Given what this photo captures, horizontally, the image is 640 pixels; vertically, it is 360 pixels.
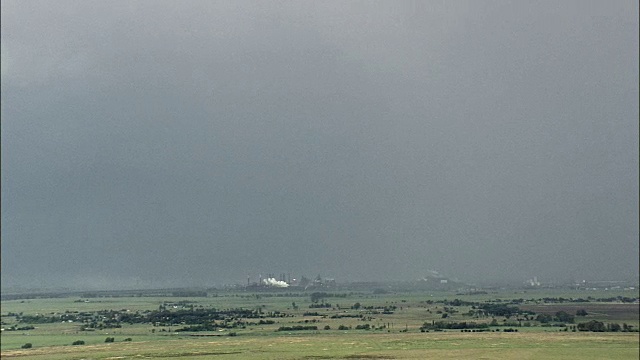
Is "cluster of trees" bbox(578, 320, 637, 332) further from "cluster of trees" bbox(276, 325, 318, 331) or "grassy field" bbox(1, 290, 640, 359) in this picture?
"cluster of trees" bbox(276, 325, 318, 331)

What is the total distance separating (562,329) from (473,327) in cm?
1296

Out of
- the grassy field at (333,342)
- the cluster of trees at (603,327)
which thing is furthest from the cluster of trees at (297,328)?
the cluster of trees at (603,327)

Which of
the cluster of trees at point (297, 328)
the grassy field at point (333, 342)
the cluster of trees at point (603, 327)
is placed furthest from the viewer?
the cluster of trees at point (297, 328)

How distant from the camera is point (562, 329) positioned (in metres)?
81.3

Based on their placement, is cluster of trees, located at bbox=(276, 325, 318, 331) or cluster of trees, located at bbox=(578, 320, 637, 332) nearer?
cluster of trees, located at bbox=(578, 320, 637, 332)

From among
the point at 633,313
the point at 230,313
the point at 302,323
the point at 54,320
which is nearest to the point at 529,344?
the point at 302,323

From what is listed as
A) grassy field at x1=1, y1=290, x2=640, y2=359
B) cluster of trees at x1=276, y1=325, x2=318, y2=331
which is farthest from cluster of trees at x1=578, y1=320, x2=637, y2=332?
cluster of trees at x1=276, y1=325, x2=318, y2=331

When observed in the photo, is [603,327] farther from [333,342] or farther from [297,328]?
[297,328]

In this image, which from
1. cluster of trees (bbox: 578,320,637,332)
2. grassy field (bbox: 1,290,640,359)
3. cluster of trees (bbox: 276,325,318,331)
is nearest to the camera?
grassy field (bbox: 1,290,640,359)

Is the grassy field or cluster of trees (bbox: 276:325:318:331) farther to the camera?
cluster of trees (bbox: 276:325:318:331)

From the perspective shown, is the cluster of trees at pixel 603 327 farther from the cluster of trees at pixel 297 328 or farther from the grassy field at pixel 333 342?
the cluster of trees at pixel 297 328

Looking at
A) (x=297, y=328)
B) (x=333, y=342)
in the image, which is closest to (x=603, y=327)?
(x=333, y=342)

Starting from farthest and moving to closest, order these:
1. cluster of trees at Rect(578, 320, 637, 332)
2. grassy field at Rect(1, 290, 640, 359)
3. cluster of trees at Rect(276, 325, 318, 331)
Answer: cluster of trees at Rect(276, 325, 318, 331)
cluster of trees at Rect(578, 320, 637, 332)
grassy field at Rect(1, 290, 640, 359)

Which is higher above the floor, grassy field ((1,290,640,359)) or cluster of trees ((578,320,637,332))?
grassy field ((1,290,640,359))
